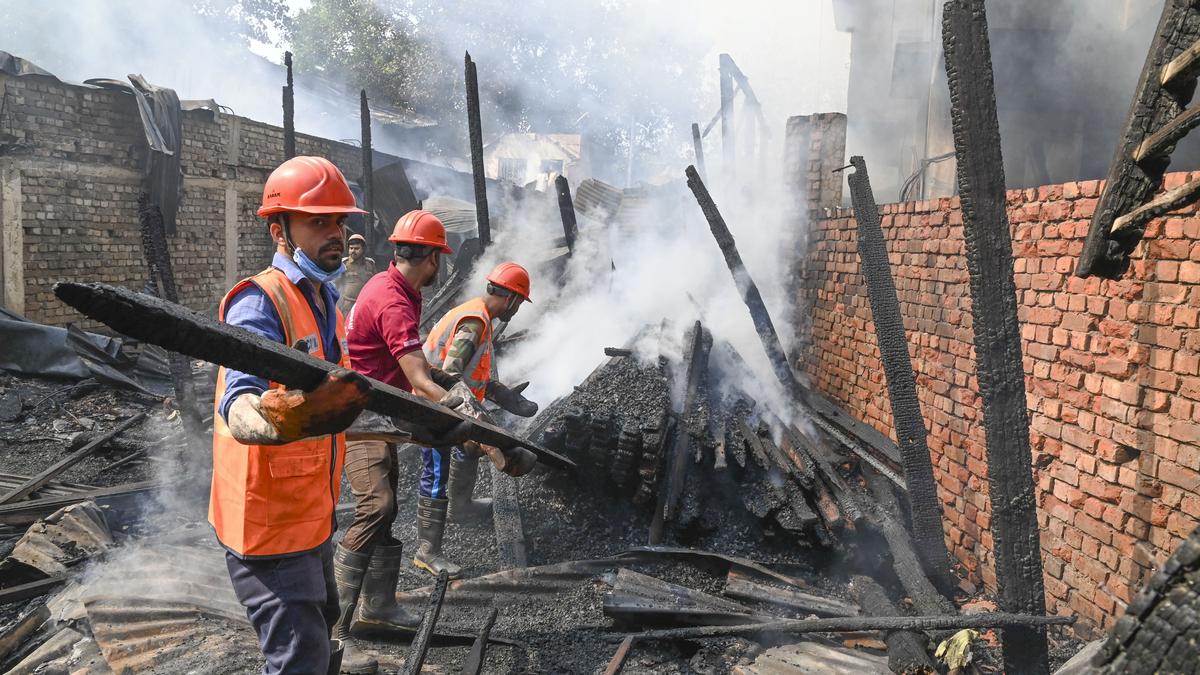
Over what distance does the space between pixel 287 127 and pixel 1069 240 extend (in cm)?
1095

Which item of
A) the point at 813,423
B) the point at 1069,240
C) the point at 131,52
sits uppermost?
the point at 131,52

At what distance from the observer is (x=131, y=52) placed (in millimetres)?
21766

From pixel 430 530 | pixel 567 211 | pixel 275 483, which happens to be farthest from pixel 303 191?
pixel 567 211

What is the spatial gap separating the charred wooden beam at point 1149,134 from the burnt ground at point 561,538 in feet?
7.53

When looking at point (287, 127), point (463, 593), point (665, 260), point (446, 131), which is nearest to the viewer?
point (463, 593)

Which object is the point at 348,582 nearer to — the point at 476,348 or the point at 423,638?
the point at 423,638

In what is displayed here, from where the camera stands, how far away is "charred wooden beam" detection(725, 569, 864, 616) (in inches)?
162

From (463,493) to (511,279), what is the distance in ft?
6.08

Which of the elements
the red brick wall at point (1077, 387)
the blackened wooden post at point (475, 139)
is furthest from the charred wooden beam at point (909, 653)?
the blackened wooden post at point (475, 139)

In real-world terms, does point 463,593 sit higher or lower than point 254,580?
lower

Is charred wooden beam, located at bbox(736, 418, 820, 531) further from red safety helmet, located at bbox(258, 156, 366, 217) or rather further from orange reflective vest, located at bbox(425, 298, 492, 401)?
red safety helmet, located at bbox(258, 156, 366, 217)

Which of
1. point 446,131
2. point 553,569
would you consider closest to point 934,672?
point 553,569

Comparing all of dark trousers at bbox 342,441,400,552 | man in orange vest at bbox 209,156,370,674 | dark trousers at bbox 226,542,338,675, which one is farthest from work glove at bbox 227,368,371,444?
dark trousers at bbox 342,441,400,552

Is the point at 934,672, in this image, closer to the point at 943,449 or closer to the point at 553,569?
the point at 943,449
